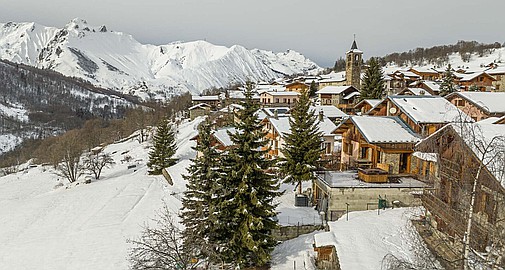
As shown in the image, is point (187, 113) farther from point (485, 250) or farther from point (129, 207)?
point (485, 250)

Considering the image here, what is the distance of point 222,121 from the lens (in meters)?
68.6

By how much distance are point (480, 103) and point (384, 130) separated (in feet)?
42.9

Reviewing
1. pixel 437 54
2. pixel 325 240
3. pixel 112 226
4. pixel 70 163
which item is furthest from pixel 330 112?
pixel 437 54

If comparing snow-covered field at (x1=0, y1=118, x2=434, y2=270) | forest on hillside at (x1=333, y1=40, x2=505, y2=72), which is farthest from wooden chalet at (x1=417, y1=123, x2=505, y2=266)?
forest on hillside at (x1=333, y1=40, x2=505, y2=72)

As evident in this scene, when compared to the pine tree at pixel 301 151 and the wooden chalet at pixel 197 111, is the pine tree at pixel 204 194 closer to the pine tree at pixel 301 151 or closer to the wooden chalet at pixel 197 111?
the pine tree at pixel 301 151

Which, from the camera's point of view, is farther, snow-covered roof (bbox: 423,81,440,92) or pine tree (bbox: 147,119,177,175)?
snow-covered roof (bbox: 423,81,440,92)

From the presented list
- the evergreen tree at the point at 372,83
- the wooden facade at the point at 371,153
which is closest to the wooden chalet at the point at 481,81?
the evergreen tree at the point at 372,83

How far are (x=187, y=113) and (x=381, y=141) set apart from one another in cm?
8693

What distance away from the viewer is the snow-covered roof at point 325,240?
1967 centimetres

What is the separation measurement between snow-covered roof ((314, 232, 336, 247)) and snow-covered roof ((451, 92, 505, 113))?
80.6 ft

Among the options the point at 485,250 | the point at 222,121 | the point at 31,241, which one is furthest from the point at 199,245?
the point at 222,121

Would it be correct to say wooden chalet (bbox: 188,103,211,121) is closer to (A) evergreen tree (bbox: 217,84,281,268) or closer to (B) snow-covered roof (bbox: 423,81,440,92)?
(B) snow-covered roof (bbox: 423,81,440,92)

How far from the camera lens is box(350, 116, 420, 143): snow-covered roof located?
1146 inches

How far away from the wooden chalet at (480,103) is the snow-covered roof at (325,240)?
76.7 ft
